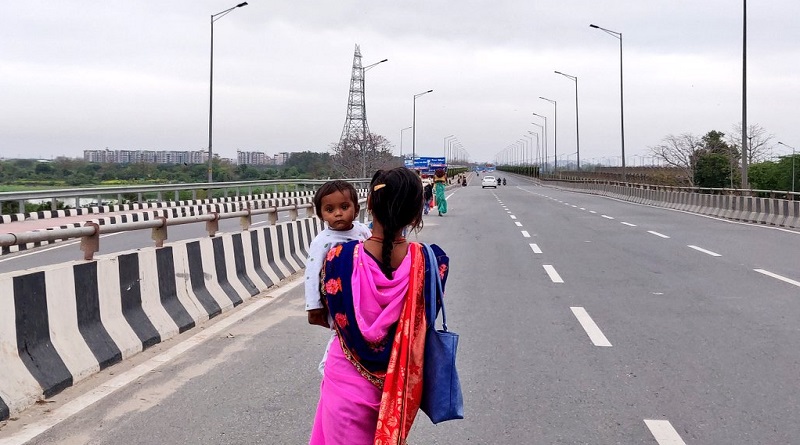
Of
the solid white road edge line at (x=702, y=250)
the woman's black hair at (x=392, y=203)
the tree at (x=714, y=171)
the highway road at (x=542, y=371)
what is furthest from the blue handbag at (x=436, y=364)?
the tree at (x=714, y=171)

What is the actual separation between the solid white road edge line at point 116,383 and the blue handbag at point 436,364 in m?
2.77

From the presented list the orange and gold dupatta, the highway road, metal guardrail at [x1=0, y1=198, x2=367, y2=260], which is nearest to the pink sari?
the orange and gold dupatta

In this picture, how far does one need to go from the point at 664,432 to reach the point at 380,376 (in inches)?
100

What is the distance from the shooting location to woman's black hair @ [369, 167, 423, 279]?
2891 millimetres

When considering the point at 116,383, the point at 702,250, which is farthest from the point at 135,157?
the point at 116,383

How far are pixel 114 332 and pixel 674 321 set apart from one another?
17.5 ft

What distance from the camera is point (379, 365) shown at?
2.91m

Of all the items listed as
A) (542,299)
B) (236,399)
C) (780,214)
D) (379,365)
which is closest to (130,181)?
(780,214)

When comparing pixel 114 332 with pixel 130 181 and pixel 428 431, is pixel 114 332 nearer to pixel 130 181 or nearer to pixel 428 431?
pixel 428 431

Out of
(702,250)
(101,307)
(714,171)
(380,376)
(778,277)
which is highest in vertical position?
(714,171)

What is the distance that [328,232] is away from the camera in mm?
3238

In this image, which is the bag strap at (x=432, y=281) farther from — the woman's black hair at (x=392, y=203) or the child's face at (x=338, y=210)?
the child's face at (x=338, y=210)

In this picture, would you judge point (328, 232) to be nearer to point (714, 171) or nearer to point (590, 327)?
point (590, 327)

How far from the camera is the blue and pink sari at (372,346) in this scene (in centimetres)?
283
